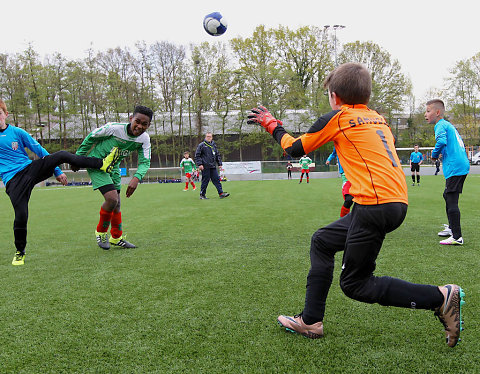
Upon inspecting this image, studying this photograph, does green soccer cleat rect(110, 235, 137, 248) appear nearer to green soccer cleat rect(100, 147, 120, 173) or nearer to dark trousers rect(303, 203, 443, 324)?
green soccer cleat rect(100, 147, 120, 173)

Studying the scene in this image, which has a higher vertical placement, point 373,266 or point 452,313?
point 373,266

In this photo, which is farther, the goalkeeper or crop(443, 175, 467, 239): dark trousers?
crop(443, 175, 467, 239): dark trousers

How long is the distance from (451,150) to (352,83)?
3884 millimetres

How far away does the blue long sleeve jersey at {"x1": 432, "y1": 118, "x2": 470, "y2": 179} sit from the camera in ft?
17.5

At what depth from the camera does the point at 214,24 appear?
25.9 ft

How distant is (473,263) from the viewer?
13.7ft

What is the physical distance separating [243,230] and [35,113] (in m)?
40.4

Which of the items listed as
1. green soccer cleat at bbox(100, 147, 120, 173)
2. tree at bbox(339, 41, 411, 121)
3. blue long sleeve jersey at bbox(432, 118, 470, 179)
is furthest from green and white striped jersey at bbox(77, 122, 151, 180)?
tree at bbox(339, 41, 411, 121)

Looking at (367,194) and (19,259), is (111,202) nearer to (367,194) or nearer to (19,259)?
(19,259)

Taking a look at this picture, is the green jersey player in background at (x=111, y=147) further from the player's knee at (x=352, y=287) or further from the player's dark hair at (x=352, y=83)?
the player's knee at (x=352, y=287)

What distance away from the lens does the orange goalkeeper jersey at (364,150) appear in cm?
225

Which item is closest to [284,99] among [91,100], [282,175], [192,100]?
[192,100]

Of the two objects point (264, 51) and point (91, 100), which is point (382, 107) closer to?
point (264, 51)

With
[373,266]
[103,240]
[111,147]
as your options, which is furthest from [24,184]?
[373,266]
